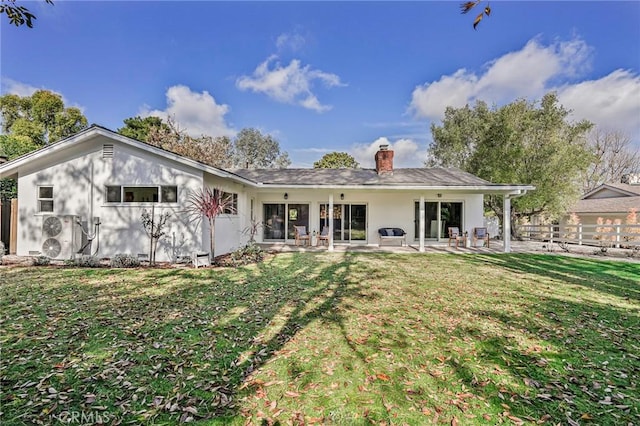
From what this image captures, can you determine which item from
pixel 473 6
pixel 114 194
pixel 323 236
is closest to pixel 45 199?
pixel 114 194

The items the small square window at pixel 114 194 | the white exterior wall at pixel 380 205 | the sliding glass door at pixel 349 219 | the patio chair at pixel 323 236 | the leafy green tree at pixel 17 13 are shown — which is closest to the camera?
the leafy green tree at pixel 17 13

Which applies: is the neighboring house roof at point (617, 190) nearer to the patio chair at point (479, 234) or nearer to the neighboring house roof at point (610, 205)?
the neighboring house roof at point (610, 205)

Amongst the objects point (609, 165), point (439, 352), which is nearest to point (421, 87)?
point (439, 352)

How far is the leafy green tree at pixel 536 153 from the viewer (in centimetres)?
1563

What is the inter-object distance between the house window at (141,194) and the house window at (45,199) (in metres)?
2.03

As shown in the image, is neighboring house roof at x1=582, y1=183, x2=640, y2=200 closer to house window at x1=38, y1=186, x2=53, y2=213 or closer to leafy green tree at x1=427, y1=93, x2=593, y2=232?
leafy green tree at x1=427, y1=93, x2=593, y2=232

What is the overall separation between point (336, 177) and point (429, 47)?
7059 millimetres

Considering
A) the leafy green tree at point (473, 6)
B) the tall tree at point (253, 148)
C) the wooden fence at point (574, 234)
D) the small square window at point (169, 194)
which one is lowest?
the wooden fence at point (574, 234)

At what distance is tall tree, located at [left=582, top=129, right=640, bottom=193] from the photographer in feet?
95.1

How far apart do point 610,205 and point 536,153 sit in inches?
272

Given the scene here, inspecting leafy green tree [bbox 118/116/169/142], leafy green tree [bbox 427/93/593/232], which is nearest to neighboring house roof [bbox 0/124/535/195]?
leafy green tree [bbox 427/93/593/232]

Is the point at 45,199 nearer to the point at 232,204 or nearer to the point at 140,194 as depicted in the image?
the point at 140,194

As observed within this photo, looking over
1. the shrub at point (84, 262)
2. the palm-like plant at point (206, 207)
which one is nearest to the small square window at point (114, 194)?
the shrub at point (84, 262)

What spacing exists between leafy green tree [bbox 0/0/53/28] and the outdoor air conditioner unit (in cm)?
674
